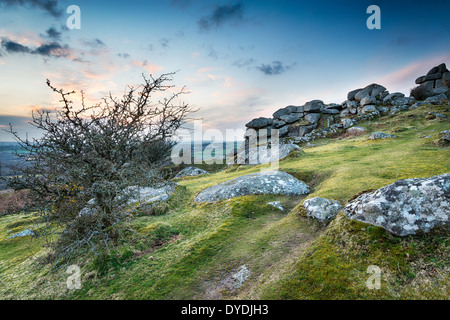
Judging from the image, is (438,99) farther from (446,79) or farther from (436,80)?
(436,80)

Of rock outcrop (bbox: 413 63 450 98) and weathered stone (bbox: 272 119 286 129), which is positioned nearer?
rock outcrop (bbox: 413 63 450 98)

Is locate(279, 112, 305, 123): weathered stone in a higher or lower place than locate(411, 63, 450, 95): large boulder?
lower

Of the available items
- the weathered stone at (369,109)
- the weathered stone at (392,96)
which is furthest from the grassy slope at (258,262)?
the weathered stone at (392,96)

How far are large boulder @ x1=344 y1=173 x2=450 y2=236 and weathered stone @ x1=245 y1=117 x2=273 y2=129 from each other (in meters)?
49.6

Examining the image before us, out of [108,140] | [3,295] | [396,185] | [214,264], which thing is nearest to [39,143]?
[108,140]

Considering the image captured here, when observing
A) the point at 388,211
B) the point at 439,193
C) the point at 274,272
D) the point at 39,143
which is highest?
the point at 39,143

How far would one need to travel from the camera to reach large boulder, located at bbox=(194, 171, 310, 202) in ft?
36.5

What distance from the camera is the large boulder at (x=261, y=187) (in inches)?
438

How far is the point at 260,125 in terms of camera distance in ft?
178

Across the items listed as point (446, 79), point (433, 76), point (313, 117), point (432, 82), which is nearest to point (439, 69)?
point (433, 76)

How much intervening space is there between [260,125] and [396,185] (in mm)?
49841

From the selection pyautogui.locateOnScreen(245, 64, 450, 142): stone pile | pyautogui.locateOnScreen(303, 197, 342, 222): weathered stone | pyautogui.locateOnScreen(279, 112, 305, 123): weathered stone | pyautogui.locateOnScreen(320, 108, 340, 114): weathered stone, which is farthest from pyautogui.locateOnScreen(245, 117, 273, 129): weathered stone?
pyautogui.locateOnScreen(303, 197, 342, 222): weathered stone

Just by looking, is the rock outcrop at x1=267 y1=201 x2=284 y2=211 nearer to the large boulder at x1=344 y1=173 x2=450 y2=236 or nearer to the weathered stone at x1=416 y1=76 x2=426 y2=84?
the large boulder at x1=344 y1=173 x2=450 y2=236
